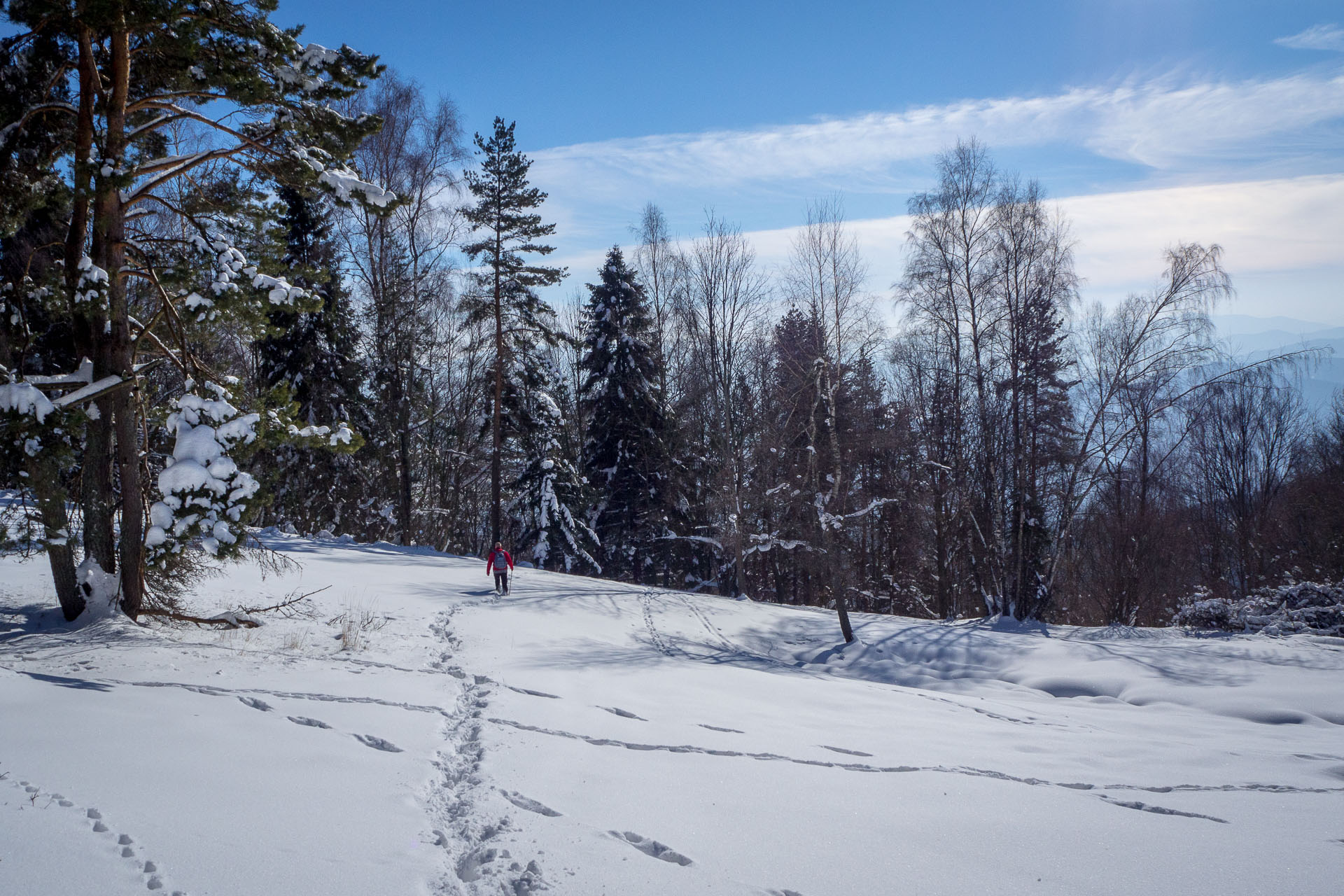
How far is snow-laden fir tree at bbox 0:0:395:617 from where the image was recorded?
7.87 m

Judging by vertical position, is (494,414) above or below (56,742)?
above

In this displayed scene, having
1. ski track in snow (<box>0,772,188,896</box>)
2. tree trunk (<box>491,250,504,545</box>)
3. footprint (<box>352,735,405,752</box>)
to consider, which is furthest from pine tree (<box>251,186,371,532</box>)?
ski track in snow (<box>0,772,188,896</box>)

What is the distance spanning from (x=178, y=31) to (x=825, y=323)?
1487 centimetres

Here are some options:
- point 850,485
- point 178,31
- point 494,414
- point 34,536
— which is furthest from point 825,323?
point 34,536

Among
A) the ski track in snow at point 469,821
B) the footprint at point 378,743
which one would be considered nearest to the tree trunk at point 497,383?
the ski track in snow at point 469,821

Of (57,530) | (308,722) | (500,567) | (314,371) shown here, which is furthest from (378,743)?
(314,371)

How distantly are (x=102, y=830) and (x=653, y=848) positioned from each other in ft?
9.50

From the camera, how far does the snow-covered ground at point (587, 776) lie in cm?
374

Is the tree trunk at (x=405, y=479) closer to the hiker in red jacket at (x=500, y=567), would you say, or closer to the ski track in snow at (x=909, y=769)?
the hiker in red jacket at (x=500, y=567)

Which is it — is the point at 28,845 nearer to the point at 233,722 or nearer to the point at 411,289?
the point at 233,722

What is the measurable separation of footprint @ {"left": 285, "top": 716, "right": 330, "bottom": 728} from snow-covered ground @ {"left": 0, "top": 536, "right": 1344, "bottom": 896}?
0.08 ft

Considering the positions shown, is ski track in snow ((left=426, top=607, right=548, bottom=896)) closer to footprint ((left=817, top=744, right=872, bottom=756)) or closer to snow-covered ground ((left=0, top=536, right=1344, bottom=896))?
snow-covered ground ((left=0, top=536, right=1344, bottom=896))

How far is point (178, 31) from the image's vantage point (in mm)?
7465

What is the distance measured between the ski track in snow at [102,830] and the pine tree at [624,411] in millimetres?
22213
